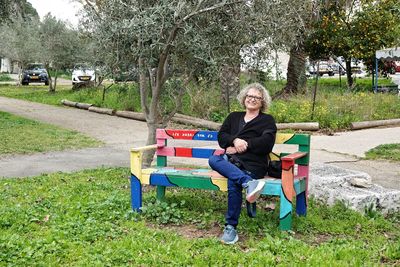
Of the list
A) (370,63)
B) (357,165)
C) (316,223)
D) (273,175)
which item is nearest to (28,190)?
(273,175)

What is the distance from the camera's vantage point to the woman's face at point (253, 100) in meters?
5.17

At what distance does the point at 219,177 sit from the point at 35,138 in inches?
290

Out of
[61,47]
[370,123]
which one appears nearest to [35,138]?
[370,123]

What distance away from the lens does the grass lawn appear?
3951 millimetres

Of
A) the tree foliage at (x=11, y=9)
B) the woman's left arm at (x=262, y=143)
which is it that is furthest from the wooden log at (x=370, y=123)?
the tree foliage at (x=11, y=9)

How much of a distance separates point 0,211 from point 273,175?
2639 mm

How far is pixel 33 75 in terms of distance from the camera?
126 ft

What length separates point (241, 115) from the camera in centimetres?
532

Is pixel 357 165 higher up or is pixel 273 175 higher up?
pixel 273 175

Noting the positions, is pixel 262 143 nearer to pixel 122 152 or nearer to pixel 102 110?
pixel 122 152

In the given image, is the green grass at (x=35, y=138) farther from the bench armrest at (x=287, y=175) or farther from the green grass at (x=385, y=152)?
the bench armrest at (x=287, y=175)

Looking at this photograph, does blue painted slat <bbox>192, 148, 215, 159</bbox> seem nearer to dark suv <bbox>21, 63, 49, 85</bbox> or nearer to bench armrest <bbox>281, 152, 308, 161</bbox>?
bench armrest <bbox>281, 152, 308, 161</bbox>

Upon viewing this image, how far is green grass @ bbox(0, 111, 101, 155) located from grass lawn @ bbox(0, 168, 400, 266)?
12.5ft

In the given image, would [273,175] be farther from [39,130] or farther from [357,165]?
[39,130]
